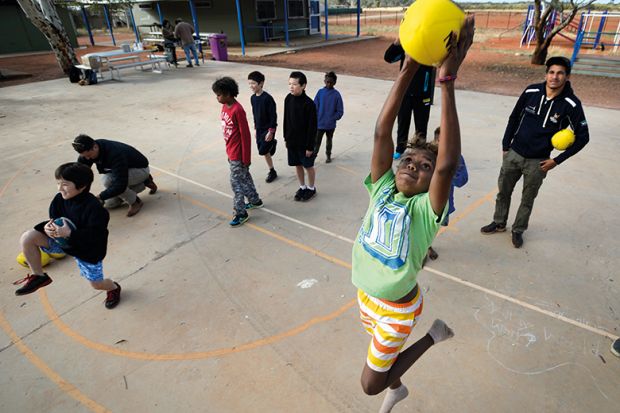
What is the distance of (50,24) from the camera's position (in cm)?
1337

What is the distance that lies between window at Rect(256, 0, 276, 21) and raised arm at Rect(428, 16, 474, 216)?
2429 cm

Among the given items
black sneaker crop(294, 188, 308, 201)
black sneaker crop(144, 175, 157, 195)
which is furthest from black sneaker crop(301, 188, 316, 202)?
black sneaker crop(144, 175, 157, 195)

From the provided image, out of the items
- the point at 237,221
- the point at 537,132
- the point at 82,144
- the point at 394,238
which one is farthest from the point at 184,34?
the point at 394,238

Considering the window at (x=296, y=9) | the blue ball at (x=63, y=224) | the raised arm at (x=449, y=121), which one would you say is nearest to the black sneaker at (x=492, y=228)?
the raised arm at (x=449, y=121)

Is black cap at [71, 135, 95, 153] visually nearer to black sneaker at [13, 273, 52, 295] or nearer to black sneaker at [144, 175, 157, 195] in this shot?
black sneaker at [144, 175, 157, 195]

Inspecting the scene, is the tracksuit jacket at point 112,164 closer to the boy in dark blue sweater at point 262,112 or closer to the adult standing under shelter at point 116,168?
the adult standing under shelter at point 116,168

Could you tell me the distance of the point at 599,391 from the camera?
2.48 m

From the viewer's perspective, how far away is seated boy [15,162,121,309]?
2.87 metres

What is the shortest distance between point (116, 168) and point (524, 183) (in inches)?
184

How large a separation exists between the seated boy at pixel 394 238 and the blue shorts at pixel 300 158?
9.15 feet

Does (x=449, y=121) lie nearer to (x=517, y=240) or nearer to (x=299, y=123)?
(x=517, y=240)

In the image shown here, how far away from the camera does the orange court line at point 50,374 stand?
2.49 meters

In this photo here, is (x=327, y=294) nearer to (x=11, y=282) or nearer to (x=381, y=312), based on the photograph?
(x=381, y=312)

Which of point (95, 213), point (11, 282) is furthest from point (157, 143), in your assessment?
point (95, 213)
